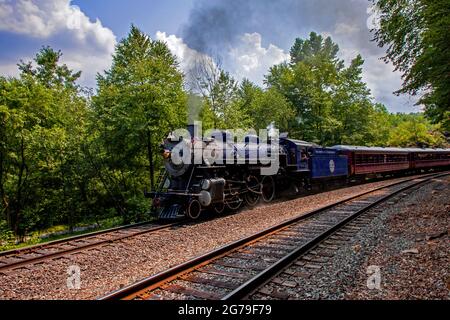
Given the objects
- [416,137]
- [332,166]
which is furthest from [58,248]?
[416,137]

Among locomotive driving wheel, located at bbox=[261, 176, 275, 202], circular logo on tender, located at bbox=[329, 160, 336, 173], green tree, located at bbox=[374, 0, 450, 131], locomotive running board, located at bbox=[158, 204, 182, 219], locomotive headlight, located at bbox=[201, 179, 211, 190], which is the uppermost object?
green tree, located at bbox=[374, 0, 450, 131]

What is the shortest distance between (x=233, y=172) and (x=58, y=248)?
6.40 m

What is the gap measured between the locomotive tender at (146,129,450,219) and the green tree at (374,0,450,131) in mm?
5580

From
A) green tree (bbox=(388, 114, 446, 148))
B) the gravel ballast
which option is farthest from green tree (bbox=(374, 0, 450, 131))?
green tree (bbox=(388, 114, 446, 148))

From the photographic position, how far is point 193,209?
31.6ft

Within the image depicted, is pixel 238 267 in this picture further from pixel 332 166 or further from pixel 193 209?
pixel 332 166

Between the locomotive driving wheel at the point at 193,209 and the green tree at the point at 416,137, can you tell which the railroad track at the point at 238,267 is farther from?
the green tree at the point at 416,137

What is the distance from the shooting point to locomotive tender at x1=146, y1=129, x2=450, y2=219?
9.71 m

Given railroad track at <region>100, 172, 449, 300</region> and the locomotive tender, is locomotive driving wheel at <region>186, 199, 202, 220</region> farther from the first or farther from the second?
railroad track at <region>100, 172, 449, 300</region>

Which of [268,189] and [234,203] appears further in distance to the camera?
[268,189]

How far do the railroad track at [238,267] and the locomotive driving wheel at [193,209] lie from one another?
119 inches

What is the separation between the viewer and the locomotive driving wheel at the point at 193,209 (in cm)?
→ 935

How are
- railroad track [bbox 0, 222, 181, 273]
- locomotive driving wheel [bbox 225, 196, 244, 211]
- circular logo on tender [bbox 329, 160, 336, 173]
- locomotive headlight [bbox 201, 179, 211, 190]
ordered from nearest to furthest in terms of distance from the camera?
railroad track [bbox 0, 222, 181, 273], locomotive headlight [bbox 201, 179, 211, 190], locomotive driving wheel [bbox 225, 196, 244, 211], circular logo on tender [bbox 329, 160, 336, 173]
